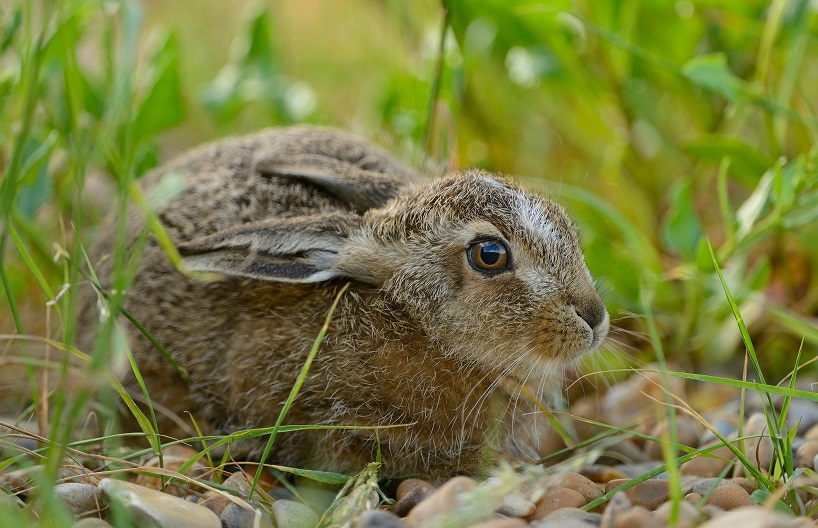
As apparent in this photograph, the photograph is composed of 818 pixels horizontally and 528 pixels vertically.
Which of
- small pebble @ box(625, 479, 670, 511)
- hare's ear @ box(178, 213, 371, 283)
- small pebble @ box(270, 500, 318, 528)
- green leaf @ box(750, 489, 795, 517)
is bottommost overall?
small pebble @ box(270, 500, 318, 528)

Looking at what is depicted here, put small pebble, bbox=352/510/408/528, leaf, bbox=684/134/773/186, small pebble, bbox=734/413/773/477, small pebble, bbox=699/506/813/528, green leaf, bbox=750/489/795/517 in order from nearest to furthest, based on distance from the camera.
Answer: small pebble, bbox=699/506/813/528, small pebble, bbox=352/510/408/528, green leaf, bbox=750/489/795/517, small pebble, bbox=734/413/773/477, leaf, bbox=684/134/773/186

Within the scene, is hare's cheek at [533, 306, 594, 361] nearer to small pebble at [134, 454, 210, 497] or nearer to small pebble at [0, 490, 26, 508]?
small pebble at [134, 454, 210, 497]

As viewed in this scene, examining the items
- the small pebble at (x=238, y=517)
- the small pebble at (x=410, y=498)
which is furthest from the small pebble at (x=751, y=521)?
the small pebble at (x=238, y=517)

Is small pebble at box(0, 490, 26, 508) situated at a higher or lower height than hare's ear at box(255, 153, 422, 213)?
lower

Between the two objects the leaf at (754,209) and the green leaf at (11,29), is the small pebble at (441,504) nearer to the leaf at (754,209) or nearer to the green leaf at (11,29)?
the leaf at (754,209)

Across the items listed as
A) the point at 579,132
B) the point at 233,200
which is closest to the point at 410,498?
the point at 233,200

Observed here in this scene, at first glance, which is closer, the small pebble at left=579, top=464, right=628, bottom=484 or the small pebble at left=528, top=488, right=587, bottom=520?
the small pebble at left=528, top=488, right=587, bottom=520

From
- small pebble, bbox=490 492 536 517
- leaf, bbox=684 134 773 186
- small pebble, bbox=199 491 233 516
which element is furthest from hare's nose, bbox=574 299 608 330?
small pebble, bbox=199 491 233 516
